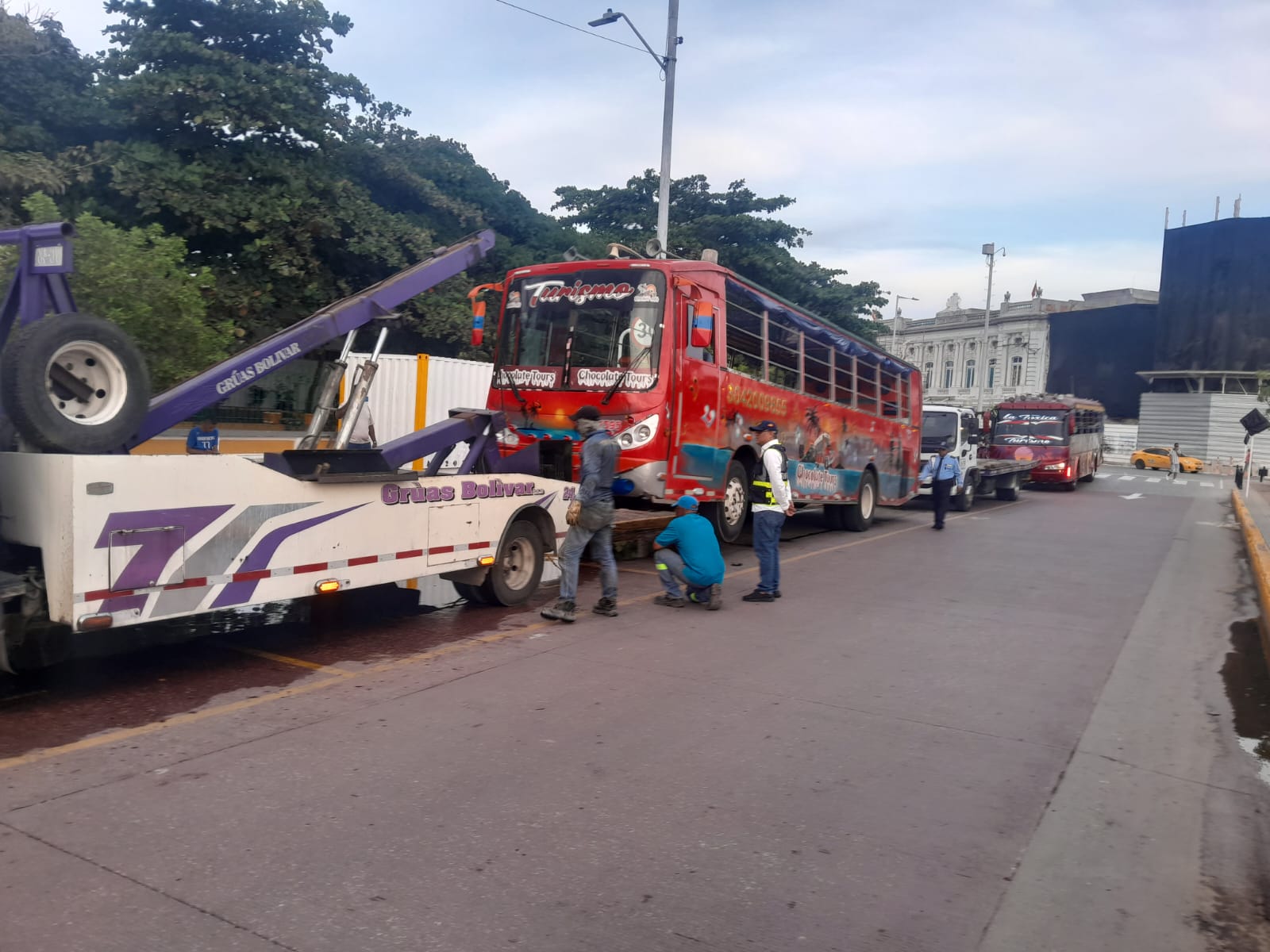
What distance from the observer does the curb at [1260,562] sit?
9.50 metres

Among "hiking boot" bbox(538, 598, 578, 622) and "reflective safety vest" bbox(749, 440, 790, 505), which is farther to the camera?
"reflective safety vest" bbox(749, 440, 790, 505)

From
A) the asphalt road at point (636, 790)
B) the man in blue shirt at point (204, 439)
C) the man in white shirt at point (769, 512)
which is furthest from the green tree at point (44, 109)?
the man in white shirt at point (769, 512)

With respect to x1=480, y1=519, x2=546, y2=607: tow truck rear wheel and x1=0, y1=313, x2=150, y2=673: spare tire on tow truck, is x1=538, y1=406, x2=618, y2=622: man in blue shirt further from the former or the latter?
x1=0, y1=313, x2=150, y2=673: spare tire on tow truck

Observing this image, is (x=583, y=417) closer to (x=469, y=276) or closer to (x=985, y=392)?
(x=469, y=276)

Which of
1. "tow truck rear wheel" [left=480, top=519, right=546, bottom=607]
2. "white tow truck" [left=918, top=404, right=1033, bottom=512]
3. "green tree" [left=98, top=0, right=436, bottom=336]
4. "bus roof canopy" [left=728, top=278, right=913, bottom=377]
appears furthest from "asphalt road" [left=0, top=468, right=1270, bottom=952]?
"white tow truck" [left=918, top=404, right=1033, bottom=512]

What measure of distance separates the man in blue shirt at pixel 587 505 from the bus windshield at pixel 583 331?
7.61 feet

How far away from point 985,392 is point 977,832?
72963 millimetres

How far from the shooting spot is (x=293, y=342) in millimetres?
7480

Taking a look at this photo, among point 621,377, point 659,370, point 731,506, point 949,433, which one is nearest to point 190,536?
point 621,377

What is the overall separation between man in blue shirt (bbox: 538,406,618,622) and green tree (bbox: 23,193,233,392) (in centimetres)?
764

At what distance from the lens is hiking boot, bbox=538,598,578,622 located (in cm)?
847

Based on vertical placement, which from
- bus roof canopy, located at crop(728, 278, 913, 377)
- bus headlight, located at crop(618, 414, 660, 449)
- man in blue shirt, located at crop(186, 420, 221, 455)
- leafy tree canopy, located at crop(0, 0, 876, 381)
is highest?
leafy tree canopy, located at crop(0, 0, 876, 381)

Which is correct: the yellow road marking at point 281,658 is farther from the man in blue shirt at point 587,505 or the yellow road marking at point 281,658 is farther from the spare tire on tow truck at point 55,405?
the man in blue shirt at point 587,505

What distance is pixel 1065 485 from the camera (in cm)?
3195
